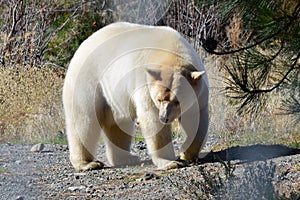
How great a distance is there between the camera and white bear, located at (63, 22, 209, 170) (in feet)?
21.3

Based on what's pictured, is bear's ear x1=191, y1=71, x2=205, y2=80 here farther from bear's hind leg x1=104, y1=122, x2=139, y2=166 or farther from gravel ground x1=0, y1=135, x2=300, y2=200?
bear's hind leg x1=104, y1=122, x2=139, y2=166

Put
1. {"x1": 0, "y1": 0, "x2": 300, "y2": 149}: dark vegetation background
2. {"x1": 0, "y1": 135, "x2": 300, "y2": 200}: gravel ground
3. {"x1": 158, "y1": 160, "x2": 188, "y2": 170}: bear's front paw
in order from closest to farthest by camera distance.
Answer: {"x1": 0, "y1": 135, "x2": 300, "y2": 200}: gravel ground, {"x1": 0, "y1": 0, "x2": 300, "y2": 149}: dark vegetation background, {"x1": 158, "y1": 160, "x2": 188, "y2": 170}: bear's front paw

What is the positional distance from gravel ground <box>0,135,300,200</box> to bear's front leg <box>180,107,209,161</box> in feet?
0.48

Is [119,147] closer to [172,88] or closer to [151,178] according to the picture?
[151,178]

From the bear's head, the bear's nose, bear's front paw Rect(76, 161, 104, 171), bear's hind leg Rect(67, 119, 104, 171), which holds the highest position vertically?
the bear's head

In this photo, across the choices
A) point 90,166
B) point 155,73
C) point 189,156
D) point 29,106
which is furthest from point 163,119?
point 29,106

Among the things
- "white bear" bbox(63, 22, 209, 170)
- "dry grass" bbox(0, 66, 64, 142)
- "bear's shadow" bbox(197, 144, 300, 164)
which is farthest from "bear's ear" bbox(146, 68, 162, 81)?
"dry grass" bbox(0, 66, 64, 142)

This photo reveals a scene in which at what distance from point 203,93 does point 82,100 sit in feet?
4.35

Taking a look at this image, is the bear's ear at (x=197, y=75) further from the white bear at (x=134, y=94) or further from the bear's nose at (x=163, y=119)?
the bear's nose at (x=163, y=119)

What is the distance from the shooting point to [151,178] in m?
6.36

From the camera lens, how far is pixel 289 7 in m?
4.96

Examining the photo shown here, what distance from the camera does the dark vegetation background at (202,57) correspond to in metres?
4.96

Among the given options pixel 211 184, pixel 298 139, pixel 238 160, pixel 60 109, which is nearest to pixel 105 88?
pixel 238 160

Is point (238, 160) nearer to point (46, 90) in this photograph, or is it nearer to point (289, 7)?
point (289, 7)
